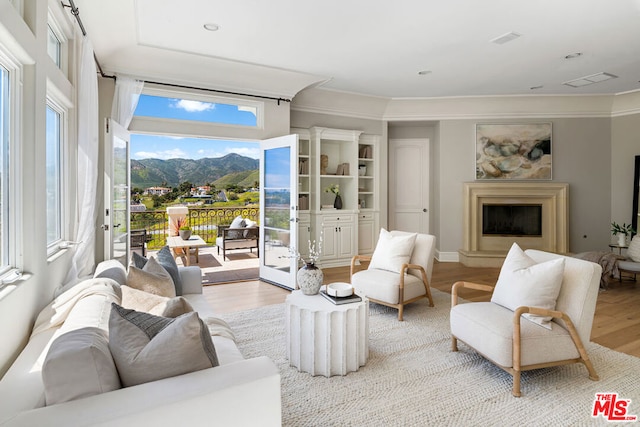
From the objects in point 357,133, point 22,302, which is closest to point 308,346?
point 22,302

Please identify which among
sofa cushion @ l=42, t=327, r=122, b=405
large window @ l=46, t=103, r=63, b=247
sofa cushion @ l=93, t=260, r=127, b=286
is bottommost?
sofa cushion @ l=42, t=327, r=122, b=405

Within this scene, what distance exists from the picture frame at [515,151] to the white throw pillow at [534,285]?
4.26 meters

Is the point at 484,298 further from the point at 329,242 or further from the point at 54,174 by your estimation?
the point at 54,174

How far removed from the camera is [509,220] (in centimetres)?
667

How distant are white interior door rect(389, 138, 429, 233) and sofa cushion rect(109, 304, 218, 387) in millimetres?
6127

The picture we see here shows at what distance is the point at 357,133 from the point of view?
6.23 metres

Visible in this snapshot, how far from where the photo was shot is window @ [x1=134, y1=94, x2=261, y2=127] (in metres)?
4.62

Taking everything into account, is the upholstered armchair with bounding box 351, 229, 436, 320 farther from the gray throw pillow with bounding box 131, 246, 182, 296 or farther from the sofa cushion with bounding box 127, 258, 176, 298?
the sofa cushion with bounding box 127, 258, 176, 298

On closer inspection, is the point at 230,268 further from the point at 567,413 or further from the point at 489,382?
the point at 567,413

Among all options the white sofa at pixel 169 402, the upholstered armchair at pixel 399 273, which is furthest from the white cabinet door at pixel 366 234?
the white sofa at pixel 169 402

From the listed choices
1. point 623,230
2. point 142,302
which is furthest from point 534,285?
point 623,230

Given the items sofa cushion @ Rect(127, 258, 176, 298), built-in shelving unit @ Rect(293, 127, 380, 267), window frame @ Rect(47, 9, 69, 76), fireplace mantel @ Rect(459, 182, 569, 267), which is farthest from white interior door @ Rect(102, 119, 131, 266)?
fireplace mantel @ Rect(459, 182, 569, 267)

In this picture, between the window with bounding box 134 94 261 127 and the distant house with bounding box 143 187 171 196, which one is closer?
the window with bounding box 134 94 261 127

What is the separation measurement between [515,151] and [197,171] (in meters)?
7.25
